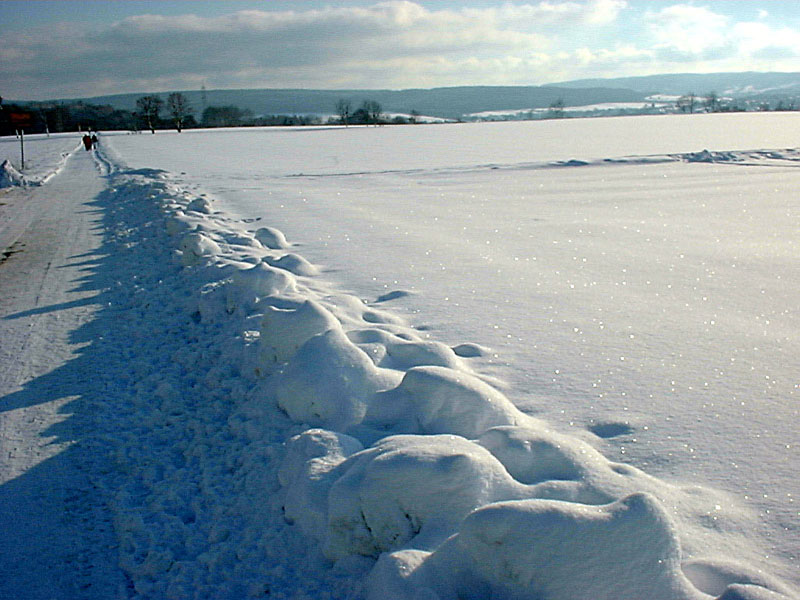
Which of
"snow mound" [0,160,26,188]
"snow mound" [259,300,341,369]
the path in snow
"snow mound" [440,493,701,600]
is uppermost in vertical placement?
"snow mound" [0,160,26,188]

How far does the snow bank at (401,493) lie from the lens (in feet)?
5.89

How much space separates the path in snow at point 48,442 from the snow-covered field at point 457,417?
0.40ft

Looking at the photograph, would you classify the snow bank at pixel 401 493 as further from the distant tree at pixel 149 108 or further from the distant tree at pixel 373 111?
the distant tree at pixel 149 108

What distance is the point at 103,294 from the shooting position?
19.1 feet

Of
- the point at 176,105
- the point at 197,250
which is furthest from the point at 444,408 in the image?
the point at 176,105

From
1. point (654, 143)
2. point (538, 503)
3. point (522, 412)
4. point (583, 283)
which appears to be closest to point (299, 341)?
point (522, 412)

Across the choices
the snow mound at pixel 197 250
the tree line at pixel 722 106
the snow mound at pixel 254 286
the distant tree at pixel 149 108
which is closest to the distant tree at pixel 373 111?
the distant tree at pixel 149 108

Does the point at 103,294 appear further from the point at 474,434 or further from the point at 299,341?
the point at 474,434

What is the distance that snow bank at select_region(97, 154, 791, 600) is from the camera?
1796 millimetres

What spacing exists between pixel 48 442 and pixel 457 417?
2.12 meters

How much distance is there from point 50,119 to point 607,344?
111 metres

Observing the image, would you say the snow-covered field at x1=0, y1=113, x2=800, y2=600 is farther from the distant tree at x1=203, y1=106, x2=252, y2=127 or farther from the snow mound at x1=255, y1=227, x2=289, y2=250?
the distant tree at x1=203, y1=106, x2=252, y2=127

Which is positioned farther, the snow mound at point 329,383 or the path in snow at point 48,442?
the snow mound at point 329,383

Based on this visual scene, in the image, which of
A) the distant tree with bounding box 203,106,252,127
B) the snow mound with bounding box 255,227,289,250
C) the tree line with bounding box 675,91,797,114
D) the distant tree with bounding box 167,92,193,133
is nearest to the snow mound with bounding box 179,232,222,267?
the snow mound with bounding box 255,227,289,250
